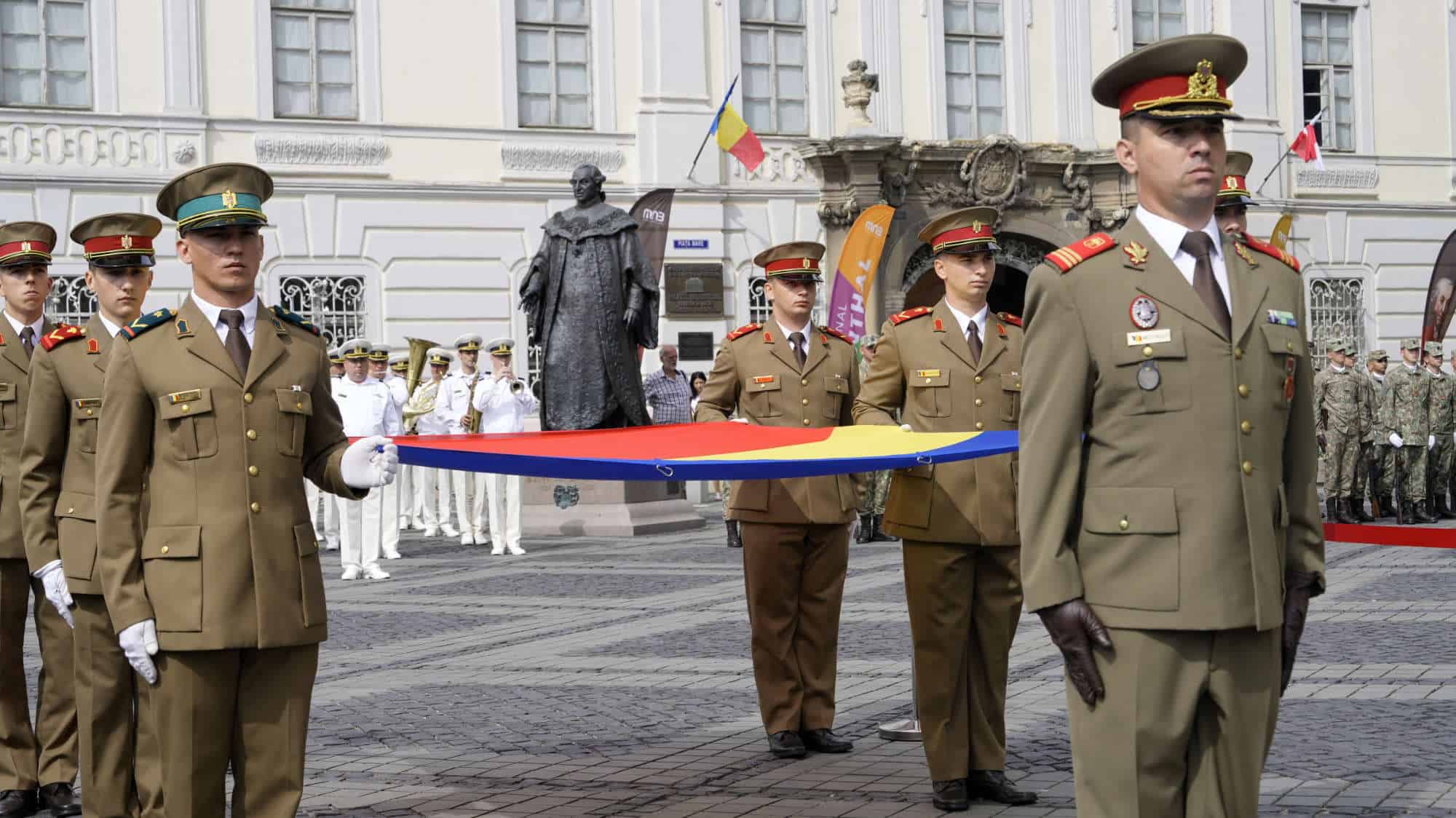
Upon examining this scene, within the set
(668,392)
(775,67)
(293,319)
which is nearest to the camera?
(293,319)

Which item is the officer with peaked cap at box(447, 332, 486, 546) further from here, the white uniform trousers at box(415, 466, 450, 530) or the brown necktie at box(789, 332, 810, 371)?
the brown necktie at box(789, 332, 810, 371)

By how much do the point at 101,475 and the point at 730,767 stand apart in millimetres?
3172

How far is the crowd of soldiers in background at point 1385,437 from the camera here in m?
23.2

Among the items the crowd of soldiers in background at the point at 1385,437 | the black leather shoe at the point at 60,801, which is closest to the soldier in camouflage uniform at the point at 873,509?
the crowd of soldiers in background at the point at 1385,437

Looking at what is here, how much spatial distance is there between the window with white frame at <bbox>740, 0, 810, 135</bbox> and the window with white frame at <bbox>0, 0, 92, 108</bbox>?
9651mm

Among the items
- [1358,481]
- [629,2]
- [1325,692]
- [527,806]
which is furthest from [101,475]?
[629,2]

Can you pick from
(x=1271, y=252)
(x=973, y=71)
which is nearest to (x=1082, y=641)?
(x=1271, y=252)

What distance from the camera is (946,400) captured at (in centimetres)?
748

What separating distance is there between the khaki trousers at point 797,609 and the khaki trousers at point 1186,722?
373 centimetres

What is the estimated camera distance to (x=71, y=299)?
23875 millimetres

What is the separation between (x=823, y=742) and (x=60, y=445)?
3.41 m

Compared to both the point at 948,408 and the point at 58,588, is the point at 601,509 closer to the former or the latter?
the point at 948,408

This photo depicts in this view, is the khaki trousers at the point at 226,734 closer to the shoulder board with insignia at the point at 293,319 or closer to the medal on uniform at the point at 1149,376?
the shoulder board with insignia at the point at 293,319

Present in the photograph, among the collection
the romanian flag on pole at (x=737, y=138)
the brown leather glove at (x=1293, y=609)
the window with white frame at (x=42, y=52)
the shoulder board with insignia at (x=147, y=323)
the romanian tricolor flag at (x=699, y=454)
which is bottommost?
the brown leather glove at (x=1293, y=609)
